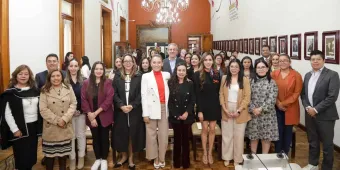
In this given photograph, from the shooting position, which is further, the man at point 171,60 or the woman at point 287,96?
the man at point 171,60

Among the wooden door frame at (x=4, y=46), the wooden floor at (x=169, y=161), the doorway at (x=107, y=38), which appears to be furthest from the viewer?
the doorway at (x=107, y=38)

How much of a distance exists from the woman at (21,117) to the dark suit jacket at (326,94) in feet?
12.3

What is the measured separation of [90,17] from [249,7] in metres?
5.48

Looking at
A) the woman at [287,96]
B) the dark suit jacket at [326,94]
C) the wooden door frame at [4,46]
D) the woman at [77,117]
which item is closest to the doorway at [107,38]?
the wooden door frame at [4,46]

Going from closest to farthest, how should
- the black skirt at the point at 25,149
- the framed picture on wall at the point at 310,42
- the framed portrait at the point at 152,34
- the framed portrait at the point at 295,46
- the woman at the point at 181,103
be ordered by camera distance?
1. the black skirt at the point at 25,149
2. the woman at the point at 181,103
3. the framed picture on wall at the point at 310,42
4. the framed portrait at the point at 295,46
5. the framed portrait at the point at 152,34

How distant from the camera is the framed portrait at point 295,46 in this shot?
7.57m

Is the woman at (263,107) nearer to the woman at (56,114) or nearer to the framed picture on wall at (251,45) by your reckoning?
the woman at (56,114)

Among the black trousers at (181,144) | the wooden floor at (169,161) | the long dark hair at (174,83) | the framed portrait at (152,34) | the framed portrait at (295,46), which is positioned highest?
the framed portrait at (152,34)

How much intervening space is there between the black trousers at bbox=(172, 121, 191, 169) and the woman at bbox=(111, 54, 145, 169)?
0.53 metres

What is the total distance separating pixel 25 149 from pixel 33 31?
3.60m

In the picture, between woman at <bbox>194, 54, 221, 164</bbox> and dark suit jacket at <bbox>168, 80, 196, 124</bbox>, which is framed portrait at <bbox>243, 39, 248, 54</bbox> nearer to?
woman at <bbox>194, 54, 221, 164</bbox>

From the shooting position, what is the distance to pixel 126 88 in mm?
5055

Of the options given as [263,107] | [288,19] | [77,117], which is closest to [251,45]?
[288,19]

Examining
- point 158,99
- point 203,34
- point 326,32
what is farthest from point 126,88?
point 203,34
